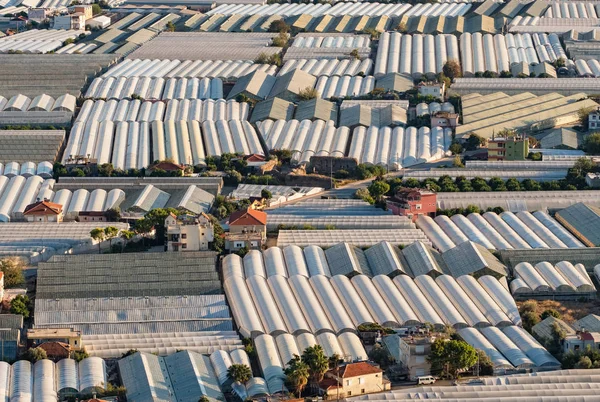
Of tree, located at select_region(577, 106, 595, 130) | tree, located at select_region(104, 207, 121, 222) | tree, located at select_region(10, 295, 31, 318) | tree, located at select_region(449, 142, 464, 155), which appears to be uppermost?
tree, located at select_region(577, 106, 595, 130)

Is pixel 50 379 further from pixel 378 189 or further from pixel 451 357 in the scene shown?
pixel 378 189

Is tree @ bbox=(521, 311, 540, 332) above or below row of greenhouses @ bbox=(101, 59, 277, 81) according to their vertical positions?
below

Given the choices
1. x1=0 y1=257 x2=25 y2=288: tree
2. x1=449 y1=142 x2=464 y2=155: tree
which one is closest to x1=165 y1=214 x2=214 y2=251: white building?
x1=0 y1=257 x2=25 y2=288: tree

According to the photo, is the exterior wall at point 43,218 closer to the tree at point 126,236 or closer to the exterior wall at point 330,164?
the tree at point 126,236

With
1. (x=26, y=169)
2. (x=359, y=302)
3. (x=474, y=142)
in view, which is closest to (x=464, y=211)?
(x=474, y=142)

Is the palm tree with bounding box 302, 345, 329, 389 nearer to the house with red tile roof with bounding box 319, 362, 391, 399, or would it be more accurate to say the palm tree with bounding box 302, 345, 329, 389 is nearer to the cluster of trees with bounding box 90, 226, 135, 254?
the house with red tile roof with bounding box 319, 362, 391, 399
